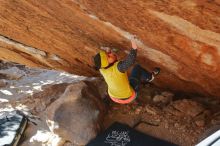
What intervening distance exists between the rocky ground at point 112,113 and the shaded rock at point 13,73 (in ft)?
7.47

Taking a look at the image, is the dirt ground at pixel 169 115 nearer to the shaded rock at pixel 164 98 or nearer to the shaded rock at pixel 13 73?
the shaded rock at pixel 164 98

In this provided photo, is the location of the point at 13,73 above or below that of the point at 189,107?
below

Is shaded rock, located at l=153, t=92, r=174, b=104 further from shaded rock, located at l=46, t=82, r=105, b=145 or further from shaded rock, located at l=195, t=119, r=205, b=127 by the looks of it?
shaded rock, located at l=46, t=82, r=105, b=145

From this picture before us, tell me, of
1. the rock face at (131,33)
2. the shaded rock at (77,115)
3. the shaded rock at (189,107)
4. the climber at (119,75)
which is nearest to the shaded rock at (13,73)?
the rock face at (131,33)

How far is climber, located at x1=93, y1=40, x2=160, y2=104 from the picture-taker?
675cm

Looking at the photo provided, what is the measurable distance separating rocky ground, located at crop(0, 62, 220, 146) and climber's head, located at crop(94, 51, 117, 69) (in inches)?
58.6

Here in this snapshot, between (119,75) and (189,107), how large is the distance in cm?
161

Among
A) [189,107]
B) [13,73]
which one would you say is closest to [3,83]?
[13,73]

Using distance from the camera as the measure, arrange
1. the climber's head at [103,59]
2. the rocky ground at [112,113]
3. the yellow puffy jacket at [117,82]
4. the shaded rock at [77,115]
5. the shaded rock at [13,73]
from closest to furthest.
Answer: the climber's head at [103,59] < the yellow puffy jacket at [117,82] < the rocky ground at [112,113] < the shaded rock at [77,115] < the shaded rock at [13,73]

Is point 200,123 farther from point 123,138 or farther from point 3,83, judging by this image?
point 3,83

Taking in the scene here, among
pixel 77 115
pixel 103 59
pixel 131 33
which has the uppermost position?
pixel 131 33

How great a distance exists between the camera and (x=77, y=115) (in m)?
7.99

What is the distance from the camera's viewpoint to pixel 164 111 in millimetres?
7887

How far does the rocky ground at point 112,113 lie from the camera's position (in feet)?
24.2
